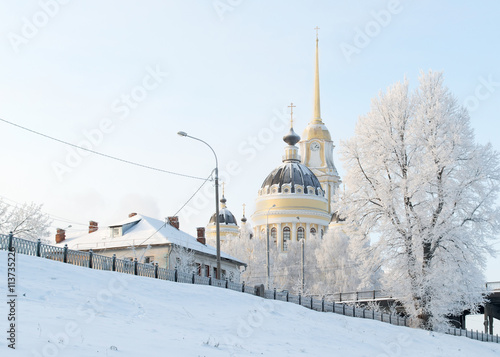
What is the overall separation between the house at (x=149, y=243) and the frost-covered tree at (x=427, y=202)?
15.9 metres

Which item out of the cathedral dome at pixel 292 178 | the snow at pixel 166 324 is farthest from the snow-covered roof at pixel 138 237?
the cathedral dome at pixel 292 178

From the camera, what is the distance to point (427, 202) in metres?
28.6

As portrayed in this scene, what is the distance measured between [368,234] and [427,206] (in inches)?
132

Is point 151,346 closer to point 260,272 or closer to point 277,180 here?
point 260,272

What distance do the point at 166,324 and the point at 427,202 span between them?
15766 millimetres

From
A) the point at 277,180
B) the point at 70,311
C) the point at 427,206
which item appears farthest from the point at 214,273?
the point at 277,180

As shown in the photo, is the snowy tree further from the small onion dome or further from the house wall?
the small onion dome

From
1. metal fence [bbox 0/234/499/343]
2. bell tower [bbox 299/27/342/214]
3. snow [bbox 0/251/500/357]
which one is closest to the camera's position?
snow [bbox 0/251/500/357]

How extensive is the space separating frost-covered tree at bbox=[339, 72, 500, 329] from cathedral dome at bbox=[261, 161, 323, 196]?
81.6m

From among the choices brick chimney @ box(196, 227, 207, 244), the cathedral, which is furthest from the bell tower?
brick chimney @ box(196, 227, 207, 244)

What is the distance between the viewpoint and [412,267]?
29.1m

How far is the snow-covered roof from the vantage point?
43.6m

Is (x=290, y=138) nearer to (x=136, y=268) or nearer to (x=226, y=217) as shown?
(x=226, y=217)

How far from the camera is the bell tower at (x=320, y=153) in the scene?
5094 inches
